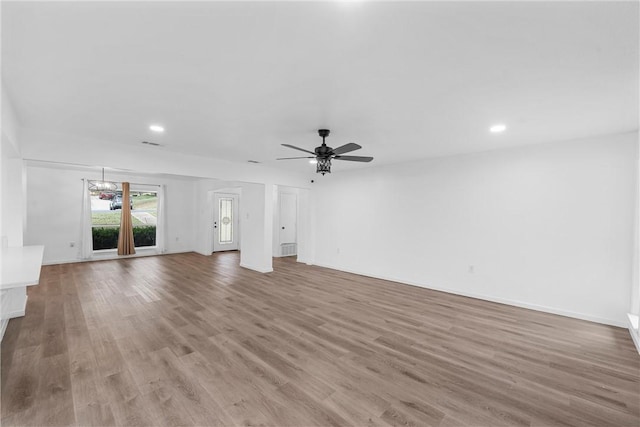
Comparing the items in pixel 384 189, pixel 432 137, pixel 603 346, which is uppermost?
pixel 432 137

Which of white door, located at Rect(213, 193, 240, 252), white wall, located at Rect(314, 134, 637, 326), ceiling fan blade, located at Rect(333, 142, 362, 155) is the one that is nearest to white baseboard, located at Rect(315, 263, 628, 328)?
white wall, located at Rect(314, 134, 637, 326)

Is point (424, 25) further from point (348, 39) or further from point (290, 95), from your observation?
point (290, 95)

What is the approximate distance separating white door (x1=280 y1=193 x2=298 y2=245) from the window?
13.6 feet

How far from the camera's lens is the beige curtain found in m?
8.05

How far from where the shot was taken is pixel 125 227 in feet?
26.6

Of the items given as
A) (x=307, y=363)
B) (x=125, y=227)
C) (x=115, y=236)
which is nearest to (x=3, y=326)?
(x=307, y=363)

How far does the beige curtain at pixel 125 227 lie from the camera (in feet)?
26.4

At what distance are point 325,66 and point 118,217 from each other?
8.92 m

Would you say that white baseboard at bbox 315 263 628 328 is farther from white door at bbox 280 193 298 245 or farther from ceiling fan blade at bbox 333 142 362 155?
white door at bbox 280 193 298 245

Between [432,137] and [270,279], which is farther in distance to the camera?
[270,279]

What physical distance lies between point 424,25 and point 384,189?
4406 mm

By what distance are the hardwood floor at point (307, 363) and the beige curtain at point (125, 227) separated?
155 inches

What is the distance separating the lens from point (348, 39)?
1.67 meters

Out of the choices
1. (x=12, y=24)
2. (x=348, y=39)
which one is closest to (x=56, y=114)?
(x=12, y=24)
